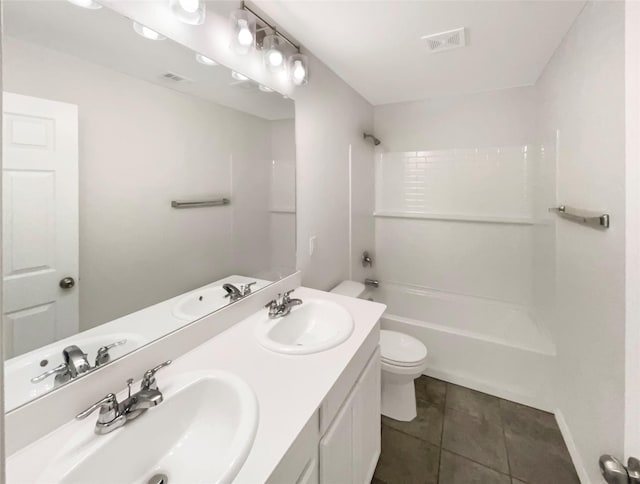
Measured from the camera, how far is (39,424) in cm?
75

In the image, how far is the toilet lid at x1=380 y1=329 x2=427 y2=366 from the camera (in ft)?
6.07

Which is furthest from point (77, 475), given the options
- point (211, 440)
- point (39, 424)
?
point (211, 440)

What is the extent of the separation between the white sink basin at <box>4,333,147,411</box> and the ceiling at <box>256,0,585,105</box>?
5.13 feet

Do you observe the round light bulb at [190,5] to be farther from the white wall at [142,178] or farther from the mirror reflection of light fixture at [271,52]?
the mirror reflection of light fixture at [271,52]

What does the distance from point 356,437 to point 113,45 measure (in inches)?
65.0

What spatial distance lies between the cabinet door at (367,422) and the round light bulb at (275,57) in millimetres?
1518

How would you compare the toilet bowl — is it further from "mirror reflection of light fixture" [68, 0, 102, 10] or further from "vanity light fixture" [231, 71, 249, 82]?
"mirror reflection of light fixture" [68, 0, 102, 10]

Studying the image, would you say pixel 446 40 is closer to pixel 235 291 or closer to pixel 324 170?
pixel 324 170

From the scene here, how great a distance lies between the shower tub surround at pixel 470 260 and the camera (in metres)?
2.13

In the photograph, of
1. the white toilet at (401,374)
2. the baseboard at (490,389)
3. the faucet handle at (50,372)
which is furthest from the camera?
the baseboard at (490,389)

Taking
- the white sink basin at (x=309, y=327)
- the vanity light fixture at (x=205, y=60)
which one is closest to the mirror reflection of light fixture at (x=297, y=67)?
the vanity light fixture at (x=205, y=60)

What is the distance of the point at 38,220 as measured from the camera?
812mm

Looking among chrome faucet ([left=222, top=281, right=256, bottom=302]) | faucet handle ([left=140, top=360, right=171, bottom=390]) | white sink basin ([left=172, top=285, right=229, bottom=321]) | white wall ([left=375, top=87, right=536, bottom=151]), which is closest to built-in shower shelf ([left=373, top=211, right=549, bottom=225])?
white wall ([left=375, top=87, right=536, bottom=151])

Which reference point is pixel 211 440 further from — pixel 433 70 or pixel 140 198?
pixel 433 70
